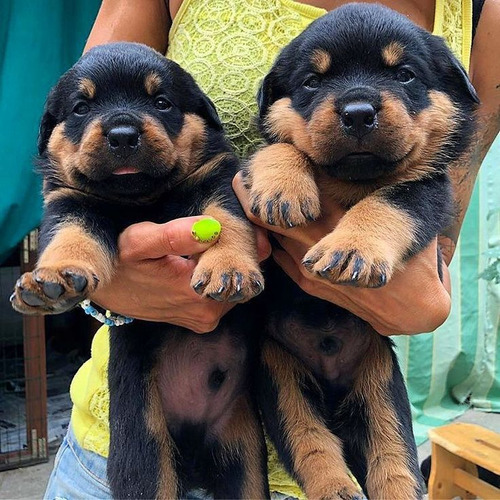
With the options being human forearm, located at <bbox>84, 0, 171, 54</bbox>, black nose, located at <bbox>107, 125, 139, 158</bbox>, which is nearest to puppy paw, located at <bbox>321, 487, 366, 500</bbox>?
black nose, located at <bbox>107, 125, 139, 158</bbox>

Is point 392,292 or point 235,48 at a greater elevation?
point 235,48

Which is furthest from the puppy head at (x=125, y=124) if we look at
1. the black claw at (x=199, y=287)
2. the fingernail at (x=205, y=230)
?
the black claw at (x=199, y=287)

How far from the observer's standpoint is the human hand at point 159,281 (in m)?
1.35

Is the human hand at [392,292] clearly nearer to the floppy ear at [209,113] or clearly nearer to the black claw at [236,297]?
the black claw at [236,297]

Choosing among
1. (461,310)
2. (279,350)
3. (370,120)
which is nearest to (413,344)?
(461,310)

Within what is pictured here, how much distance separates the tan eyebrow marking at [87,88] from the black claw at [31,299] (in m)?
0.57

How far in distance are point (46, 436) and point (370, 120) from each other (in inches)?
129

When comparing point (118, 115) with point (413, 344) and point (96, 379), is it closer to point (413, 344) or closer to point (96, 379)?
point (96, 379)

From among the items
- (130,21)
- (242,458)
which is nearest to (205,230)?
(242,458)

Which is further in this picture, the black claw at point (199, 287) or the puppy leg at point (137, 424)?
the puppy leg at point (137, 424)

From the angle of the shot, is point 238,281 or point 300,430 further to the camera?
point 300,430

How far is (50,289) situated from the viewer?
4.04 feet

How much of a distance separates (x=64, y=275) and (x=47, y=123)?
60 cm

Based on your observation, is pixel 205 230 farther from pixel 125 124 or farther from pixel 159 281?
pixel 125 124
